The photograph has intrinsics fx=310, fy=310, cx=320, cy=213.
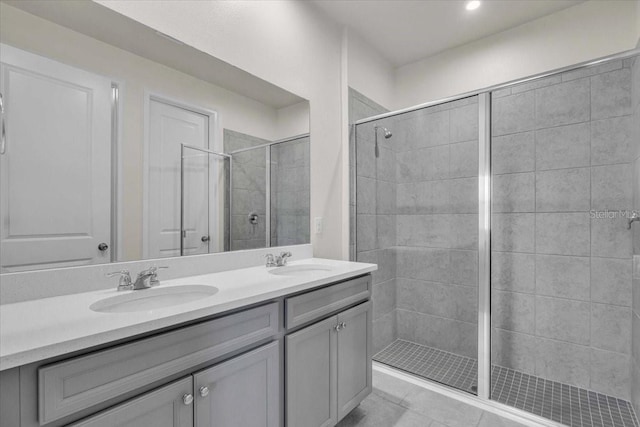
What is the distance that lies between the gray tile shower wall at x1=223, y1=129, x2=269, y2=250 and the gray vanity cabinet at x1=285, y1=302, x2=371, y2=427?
0.65m

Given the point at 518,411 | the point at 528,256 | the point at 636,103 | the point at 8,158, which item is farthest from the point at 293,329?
the point at 636,103

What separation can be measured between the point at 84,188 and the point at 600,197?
280cm

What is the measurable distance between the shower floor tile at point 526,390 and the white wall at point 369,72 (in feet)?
7.19

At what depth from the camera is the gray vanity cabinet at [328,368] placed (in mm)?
1291

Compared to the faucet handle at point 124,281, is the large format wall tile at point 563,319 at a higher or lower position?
lower

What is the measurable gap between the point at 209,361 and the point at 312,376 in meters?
0.55

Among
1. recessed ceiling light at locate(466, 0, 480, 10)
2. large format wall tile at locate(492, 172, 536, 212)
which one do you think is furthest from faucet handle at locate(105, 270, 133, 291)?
recessed ceiling light at locate(466, 0, 480, 10)

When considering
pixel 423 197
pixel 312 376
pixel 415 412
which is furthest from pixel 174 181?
pixel 423 197

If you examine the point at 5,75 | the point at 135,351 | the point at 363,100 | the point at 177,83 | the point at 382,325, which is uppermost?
the point at 363,100

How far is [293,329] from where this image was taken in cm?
129

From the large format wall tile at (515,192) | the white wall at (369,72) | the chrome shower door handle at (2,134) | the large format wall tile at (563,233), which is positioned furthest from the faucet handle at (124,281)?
the large format wall tile at (563,233)

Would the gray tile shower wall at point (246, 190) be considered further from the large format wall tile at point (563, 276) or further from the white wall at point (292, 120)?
the large format wall tile at point (563, 276)

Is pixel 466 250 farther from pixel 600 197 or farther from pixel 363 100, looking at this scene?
pixel 363 100

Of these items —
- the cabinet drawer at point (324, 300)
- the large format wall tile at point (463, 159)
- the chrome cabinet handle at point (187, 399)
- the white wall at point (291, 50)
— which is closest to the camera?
the chrome cabinet handle at point (187, 399)
